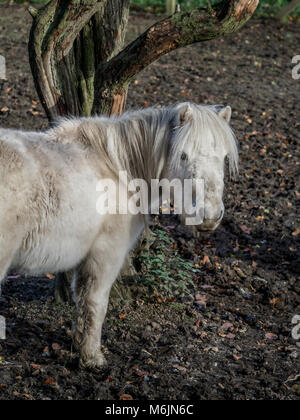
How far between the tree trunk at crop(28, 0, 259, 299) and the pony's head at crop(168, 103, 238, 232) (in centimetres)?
83

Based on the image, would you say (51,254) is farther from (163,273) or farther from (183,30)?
(183,30)

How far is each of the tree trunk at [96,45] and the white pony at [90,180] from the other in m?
0.61

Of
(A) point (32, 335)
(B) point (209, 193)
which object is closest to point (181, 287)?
(A) point (32, 335)

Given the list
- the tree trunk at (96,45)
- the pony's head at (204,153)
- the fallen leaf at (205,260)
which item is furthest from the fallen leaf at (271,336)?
the tree trunk at (96,45)

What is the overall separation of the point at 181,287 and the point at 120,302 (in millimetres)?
624

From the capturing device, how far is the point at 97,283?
3760mm

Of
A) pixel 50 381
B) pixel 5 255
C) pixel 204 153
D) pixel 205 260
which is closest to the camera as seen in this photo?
pixel 5 255

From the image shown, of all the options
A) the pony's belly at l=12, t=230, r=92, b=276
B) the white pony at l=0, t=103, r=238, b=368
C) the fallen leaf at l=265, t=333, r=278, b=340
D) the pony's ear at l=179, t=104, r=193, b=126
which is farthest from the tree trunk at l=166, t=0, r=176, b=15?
the pony's belly at l=12, t=230, r=92, b=276

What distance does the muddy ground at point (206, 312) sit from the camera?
3738 millimetres

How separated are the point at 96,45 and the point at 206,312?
2.61m

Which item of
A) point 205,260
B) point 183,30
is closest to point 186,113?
point 183,30

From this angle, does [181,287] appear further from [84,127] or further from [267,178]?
[267,178]

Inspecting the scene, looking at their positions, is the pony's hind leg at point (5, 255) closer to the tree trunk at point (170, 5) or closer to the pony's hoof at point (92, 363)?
the pony's hoof at point (92, 363)

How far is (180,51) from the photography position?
11.6 m
